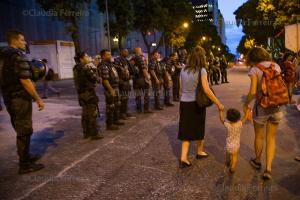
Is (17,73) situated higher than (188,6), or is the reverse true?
(188,6)

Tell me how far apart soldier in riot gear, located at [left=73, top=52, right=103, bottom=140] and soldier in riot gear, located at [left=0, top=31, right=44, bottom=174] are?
6.19ft

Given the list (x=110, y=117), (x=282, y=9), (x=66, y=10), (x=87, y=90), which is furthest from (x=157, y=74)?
(x=282, y=9)

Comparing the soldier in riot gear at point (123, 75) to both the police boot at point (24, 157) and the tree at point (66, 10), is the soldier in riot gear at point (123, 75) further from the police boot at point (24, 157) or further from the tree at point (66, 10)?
the tree at point (66, 10)

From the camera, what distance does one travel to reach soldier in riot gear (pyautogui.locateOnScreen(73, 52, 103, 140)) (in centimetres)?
747

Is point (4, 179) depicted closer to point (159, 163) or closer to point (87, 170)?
point (87, 170)

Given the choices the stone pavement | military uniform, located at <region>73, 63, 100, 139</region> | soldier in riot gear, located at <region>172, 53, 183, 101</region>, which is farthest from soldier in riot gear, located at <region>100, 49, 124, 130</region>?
soldier in riot gear, located at <region>172, 53, 183, 101</region>

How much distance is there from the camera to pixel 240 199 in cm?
421

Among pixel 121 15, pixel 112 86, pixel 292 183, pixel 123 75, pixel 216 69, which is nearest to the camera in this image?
pixel 292 183

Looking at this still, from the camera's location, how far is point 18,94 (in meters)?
5.54

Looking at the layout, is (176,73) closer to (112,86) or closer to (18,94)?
(112,86)

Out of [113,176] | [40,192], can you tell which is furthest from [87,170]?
[40,192]

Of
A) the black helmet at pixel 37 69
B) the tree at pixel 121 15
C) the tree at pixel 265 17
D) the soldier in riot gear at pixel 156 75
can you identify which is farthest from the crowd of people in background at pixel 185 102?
the tree at pixel 121 15

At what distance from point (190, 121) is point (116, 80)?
11.2 feet

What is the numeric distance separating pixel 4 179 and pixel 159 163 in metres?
2.26
